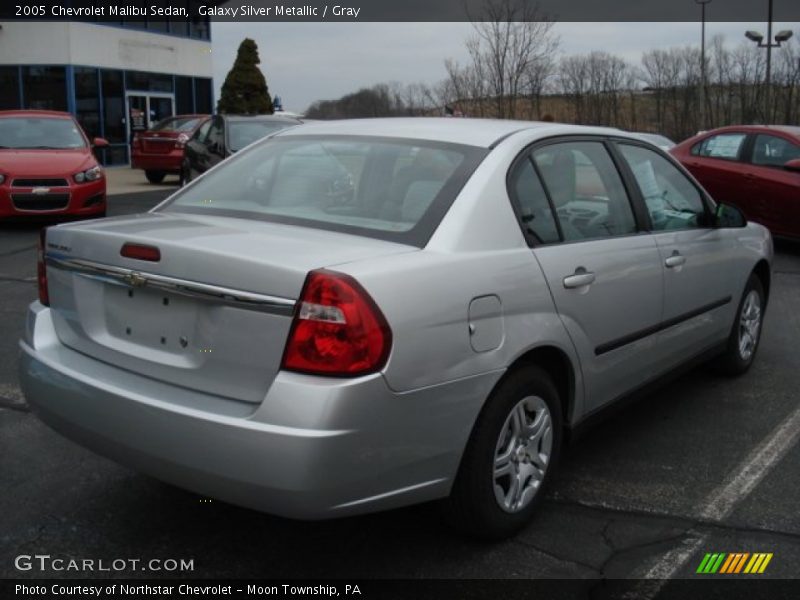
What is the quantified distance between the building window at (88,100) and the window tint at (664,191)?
2117 centimetres

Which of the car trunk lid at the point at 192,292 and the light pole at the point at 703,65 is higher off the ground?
the light pole at the point at 703,65

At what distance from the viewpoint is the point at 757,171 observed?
1039cm

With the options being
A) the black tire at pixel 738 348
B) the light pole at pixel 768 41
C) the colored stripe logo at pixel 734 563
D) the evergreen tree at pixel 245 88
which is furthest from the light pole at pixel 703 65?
the colored stripe logo at pixel 734 563

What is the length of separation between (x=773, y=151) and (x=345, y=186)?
8.31 meters

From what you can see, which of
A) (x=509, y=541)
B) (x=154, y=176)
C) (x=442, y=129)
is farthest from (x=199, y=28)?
(x=509, y=541)

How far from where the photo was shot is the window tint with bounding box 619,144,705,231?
174 inches

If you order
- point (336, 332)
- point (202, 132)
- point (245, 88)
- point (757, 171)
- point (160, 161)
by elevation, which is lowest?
point (336, 332)

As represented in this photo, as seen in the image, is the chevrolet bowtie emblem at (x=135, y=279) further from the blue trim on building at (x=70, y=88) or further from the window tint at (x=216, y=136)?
the blue trim on building at (x=70, y=88)

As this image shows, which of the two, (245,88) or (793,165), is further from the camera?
(245,88)

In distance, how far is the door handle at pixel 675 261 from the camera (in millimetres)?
4262

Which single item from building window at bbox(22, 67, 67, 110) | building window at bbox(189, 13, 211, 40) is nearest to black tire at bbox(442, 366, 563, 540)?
building window at bbox(22, 67, 67, 110)

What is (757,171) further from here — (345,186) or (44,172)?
(44,172)

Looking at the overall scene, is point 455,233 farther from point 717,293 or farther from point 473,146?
point 717,293

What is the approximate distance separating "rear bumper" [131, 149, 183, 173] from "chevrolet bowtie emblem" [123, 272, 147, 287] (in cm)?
1749
